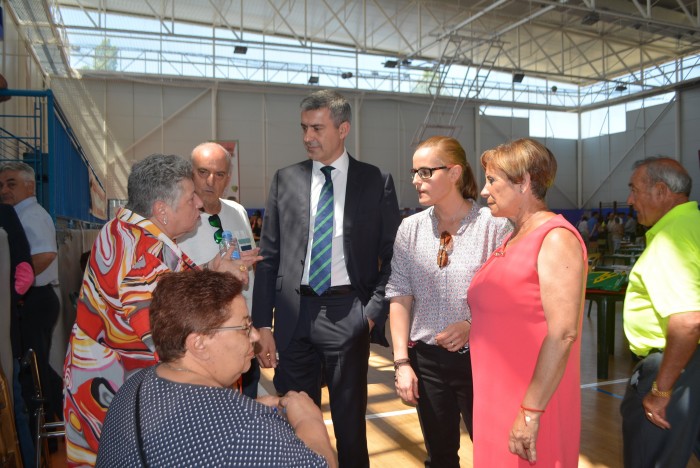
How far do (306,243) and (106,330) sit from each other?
3.02 ft

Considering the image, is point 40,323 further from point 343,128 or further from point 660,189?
point 660,189

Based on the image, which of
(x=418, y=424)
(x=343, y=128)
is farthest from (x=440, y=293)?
(x=418, y=424)

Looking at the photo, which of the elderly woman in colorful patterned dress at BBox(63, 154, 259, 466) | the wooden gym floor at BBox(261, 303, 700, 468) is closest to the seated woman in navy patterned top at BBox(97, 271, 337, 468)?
the elderly woman in colorful patterned dress at BBox(63, 154, 259, 466)

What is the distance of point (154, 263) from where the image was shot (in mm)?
1813

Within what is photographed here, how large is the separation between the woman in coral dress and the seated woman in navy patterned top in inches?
27.8

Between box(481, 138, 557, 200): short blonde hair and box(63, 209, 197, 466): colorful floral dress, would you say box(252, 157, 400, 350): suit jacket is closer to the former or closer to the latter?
box(63, 209, 197, 466): colorful floral dress

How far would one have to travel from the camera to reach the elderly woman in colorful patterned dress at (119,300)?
1794 mm

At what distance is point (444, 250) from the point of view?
2281mm

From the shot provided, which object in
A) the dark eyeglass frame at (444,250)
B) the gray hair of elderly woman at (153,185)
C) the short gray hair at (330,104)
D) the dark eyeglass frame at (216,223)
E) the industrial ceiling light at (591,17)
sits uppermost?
the industrial ceiling light at (591,17)

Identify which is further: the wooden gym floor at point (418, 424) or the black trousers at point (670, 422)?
the wooden gym floor at point (418, 424)

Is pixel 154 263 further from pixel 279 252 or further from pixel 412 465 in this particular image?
pixel 412 465

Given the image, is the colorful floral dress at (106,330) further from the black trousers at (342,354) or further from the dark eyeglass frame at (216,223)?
the dark eyeglass frame at (216,223)

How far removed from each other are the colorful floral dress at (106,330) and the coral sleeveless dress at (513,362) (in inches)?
42.1

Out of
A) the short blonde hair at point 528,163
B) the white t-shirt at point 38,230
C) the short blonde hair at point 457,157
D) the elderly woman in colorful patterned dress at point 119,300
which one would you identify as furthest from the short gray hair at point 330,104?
the white t-shirt at point 38,230
